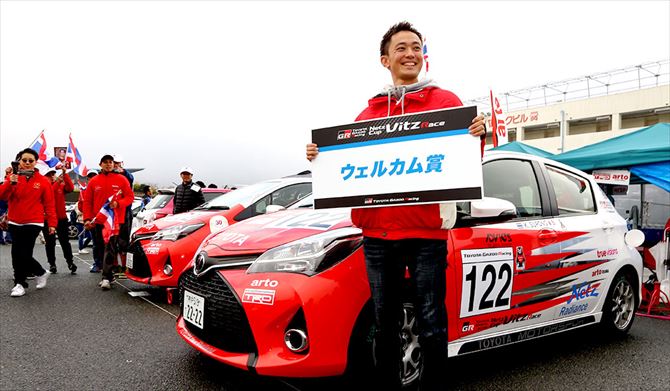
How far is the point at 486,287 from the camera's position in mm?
2811

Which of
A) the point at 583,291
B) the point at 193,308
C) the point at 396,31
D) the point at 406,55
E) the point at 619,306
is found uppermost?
the point at 396,31

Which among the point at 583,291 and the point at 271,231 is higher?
the point at 271,231

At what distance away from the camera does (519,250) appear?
3020 mm

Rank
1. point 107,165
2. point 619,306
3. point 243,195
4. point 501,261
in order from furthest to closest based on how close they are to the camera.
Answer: point 107,165, point 243,195, point 619,306, point 501,261

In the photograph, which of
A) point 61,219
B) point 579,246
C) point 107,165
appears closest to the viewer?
point 579,246

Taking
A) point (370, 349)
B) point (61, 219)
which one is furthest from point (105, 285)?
point (370, 349)

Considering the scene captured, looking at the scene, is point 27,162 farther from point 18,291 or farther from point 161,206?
point 161,206

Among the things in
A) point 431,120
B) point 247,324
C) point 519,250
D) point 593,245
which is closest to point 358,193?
point 431,120

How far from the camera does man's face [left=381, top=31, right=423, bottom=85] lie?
2.30 m

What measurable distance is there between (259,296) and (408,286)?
0.77 metres

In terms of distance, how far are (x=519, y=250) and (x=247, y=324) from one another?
5.72 ft

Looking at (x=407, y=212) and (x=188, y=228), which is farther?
(x=188, y=228)

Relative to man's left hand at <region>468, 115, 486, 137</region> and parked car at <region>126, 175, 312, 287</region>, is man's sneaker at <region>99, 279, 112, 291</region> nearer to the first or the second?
parked car at <region>126, 175, 312, 287</region>

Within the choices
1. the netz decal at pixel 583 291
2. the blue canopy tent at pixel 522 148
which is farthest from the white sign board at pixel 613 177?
the netz decal at pixel 583 291
